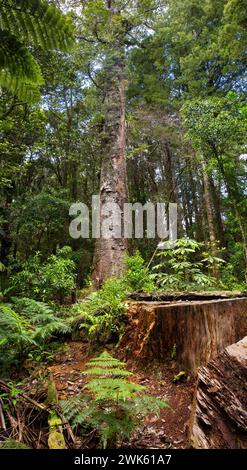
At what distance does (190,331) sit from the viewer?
2855 mm

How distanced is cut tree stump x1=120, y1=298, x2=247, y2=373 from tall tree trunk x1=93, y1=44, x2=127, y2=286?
298cm

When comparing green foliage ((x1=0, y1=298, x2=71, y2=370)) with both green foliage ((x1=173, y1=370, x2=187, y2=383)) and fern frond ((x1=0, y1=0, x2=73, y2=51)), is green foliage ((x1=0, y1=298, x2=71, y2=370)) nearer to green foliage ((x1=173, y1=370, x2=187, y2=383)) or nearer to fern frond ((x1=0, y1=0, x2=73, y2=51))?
green foliage ((x1=173, y1=370, x2=187, y2=383))

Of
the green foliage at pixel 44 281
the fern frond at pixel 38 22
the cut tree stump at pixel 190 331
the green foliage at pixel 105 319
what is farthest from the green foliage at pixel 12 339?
the green foliage at pixel 44 281

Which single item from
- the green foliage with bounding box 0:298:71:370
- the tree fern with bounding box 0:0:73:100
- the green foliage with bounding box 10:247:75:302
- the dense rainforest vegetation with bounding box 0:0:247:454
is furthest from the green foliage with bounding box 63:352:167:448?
the green foliage with bounding box 10:247:75:302

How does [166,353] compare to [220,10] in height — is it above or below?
below

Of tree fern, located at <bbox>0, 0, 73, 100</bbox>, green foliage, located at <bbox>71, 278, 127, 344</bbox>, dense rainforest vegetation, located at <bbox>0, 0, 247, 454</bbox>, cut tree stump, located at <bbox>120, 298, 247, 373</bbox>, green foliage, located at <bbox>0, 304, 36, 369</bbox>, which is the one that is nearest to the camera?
tree fern, located at <bbox>0, 0, 73, 100</bbox>

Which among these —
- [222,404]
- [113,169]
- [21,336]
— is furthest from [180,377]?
[113,169]

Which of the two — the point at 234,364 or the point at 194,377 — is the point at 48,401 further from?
the point at 234,364

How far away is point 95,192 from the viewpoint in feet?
58.2

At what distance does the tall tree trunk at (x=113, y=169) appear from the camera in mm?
6312

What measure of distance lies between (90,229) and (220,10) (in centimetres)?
1164

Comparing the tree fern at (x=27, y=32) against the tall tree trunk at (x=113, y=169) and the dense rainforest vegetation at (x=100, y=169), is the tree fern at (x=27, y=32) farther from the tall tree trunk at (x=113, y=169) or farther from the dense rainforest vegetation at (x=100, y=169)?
the tall tree trunk at (x=113, y=169)

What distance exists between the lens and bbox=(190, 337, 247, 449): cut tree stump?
1.82 m
